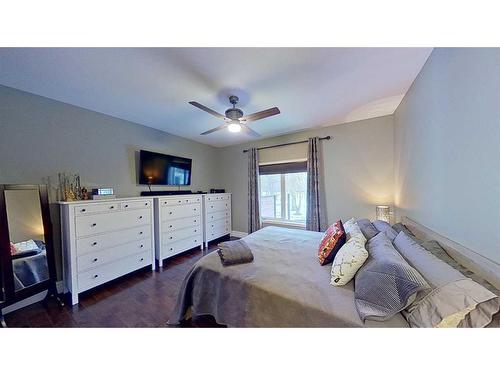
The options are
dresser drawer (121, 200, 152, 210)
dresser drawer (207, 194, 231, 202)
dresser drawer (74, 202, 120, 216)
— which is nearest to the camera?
dresser drawer (74, 202, 120, 216)

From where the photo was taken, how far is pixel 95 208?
2.00 metres

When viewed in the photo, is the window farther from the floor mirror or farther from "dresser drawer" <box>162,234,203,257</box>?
the floor mirror

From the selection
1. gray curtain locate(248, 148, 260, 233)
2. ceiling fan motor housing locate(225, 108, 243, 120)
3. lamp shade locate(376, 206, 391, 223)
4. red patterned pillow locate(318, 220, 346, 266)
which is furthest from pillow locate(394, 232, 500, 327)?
gray curtain locate(248, 148, 260, 233)

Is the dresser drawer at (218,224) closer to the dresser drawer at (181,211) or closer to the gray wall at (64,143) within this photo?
the dresser drawer at (181,211)

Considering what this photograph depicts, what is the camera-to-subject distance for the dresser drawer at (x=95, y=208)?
6.17 feet

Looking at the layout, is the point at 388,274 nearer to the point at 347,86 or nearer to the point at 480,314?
the point at 480,314

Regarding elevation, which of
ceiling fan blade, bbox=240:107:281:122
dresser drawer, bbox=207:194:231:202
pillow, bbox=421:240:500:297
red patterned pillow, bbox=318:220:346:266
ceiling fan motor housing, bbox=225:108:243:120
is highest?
ceiling fan motor housing, bbox=225:108:243:120

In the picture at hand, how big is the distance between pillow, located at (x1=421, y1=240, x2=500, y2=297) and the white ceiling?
155 centimetres

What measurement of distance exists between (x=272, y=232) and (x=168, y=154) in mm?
2515

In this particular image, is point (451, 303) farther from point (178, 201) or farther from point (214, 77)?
point (178, 201)

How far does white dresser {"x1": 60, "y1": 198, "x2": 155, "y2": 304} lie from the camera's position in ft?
6.06

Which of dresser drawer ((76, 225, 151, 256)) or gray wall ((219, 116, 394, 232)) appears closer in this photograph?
dresser drawer ((76, 225, 151, 256))

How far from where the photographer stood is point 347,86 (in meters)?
1.84

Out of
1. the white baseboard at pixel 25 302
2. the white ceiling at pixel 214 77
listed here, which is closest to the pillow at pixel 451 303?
the white ceiling at pixel 214 77
